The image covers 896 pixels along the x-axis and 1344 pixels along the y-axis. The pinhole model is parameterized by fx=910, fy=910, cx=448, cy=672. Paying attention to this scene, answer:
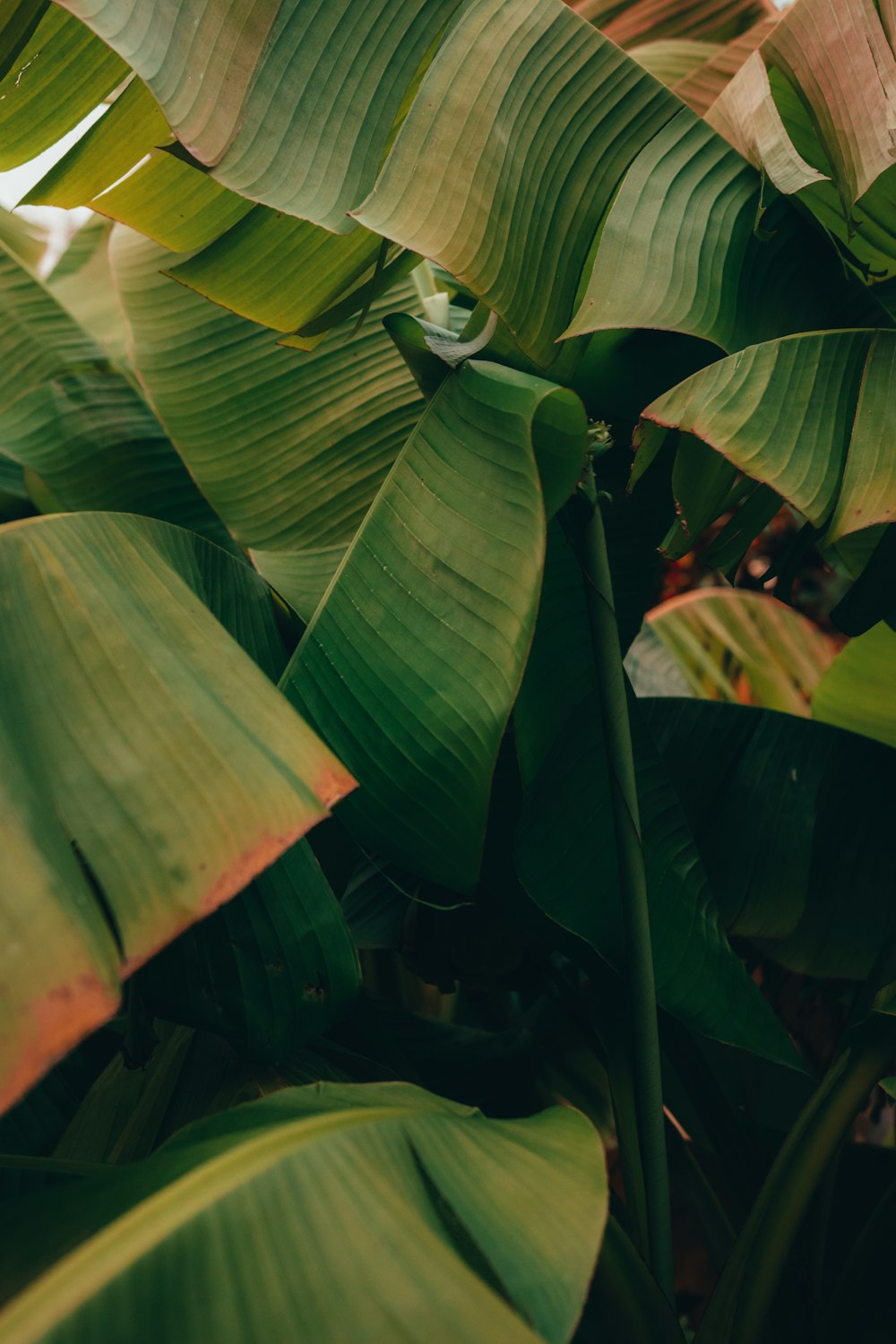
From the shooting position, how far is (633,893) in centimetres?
71

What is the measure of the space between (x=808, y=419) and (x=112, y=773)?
52 centimetres

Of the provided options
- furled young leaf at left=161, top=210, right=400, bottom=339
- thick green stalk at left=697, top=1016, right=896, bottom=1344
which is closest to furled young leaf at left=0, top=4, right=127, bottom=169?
furled young leaf at left=161, top=210, right=400, bottom=339

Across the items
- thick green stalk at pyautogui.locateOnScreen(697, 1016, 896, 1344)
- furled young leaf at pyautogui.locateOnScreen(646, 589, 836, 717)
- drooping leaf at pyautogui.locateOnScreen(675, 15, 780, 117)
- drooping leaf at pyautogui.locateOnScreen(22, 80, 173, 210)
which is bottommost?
thick green stalk at pyautogui.locateOnScreen(697, 1016, 896, 1344)

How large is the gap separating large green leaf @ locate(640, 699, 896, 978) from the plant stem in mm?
208

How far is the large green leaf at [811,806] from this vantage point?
0.90 meters

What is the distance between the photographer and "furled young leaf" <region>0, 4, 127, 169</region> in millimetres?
649

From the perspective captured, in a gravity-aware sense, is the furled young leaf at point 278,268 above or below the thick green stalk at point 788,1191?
above

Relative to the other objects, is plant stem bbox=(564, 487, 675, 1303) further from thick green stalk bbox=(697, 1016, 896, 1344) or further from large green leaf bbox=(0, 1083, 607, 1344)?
large green leaf bbox=(0, 1083, 607, 1344)

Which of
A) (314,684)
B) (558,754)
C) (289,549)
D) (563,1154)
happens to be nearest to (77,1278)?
(563,1154)

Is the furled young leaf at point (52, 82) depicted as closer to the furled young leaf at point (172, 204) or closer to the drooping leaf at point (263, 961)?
the furled young leaf at point (172, 204)

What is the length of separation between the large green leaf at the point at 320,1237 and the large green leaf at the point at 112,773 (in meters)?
0.10

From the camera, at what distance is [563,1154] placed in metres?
0.52

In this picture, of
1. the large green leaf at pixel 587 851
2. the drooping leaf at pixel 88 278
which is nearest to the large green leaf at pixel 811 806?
the large green leaf at pixel 587 851

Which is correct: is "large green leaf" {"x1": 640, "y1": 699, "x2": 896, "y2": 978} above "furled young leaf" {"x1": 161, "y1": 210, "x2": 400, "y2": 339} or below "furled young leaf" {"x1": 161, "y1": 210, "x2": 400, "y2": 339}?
below
